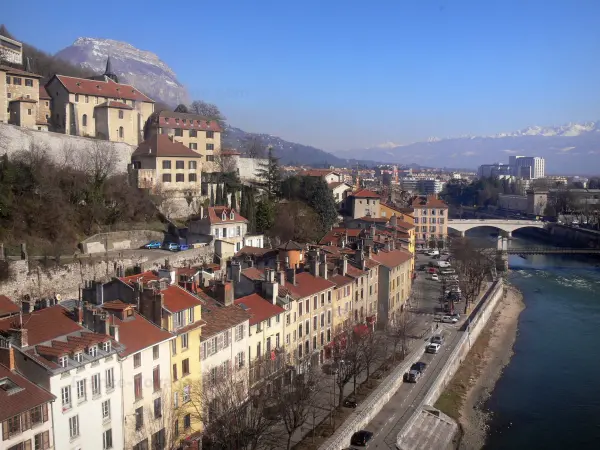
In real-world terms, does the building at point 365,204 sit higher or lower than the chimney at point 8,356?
higher

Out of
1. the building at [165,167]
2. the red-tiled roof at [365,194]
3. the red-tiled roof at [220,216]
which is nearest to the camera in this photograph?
the red-tiled roof at [220,216]

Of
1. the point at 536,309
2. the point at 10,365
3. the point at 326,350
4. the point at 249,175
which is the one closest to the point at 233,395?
the point at 10,365

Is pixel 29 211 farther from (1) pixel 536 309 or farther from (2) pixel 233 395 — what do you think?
(1) pixel 536 309

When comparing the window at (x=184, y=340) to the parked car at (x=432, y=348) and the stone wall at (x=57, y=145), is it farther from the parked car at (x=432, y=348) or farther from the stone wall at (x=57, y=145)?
the stone wall at (x=57, y=145)

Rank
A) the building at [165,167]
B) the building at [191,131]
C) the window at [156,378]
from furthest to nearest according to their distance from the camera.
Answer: the building at [191,131] < the building at [165,167] < the window at [156,378]

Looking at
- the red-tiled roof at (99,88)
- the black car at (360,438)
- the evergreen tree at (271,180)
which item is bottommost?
the black car at (360,438)

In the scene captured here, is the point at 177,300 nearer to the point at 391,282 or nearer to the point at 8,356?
the point at 8,356

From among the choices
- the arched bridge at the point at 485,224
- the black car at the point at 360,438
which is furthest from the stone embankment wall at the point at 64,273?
the arched bridge at the point at 485,224

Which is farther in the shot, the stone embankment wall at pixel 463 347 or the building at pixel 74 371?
the stone embankment wall at pixel 463 347
